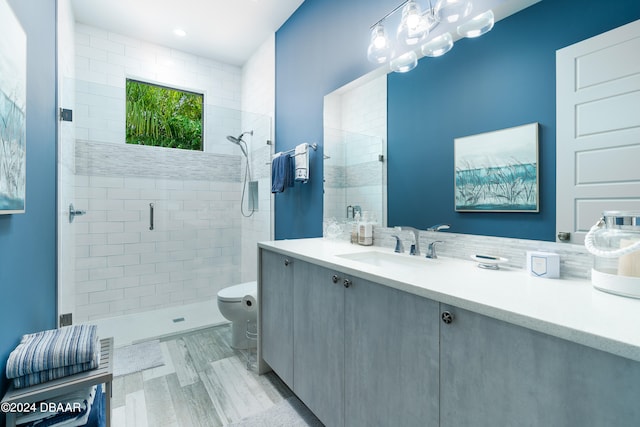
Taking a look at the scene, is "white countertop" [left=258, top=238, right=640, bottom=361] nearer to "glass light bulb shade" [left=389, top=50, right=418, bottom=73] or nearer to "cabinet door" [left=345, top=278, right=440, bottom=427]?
"cabinet door" [left=345, top=278, right=440, bottom=427]

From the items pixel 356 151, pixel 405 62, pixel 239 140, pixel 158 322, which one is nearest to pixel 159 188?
pixel 239 140

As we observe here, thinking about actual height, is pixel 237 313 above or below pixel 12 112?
below

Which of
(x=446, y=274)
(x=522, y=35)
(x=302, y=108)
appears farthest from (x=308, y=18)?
(x=446, y=274)

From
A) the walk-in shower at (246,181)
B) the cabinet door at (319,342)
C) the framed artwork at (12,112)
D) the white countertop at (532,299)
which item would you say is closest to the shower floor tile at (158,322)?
the walk-in shower at (246,181)

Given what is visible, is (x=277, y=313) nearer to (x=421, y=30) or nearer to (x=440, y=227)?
(x=440, y=227)

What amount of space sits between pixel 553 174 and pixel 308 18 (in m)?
2.24

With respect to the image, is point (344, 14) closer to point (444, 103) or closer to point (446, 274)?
point (444, 103)

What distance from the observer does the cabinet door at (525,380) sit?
55cm

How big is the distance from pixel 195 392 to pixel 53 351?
93 cm

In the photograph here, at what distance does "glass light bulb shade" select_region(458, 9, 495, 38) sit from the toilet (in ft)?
6.61

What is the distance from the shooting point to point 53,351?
1.04 m

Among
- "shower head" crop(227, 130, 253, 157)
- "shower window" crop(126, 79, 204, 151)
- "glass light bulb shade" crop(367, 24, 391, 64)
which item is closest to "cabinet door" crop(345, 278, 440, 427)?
"glass light bulb shade" crop(367, 24, 391, 64)

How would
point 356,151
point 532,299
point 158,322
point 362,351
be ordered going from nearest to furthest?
point 532,299, point 362,351, point 356,151, point 158,322

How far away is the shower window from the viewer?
2934 mm
